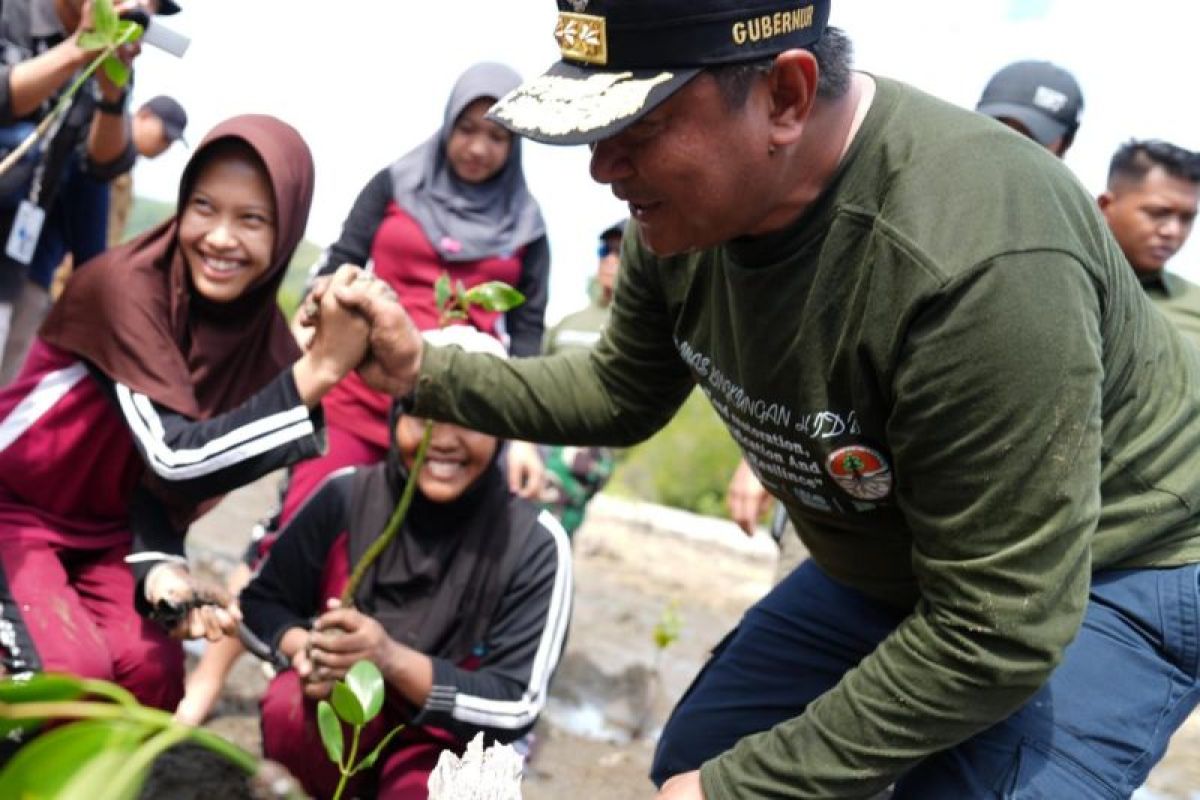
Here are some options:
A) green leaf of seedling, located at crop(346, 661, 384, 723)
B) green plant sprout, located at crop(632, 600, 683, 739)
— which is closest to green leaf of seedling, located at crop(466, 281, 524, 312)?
green leaf of seedling, located at crop(346, 661, 384, 723)

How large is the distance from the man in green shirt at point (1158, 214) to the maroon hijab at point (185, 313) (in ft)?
7.71

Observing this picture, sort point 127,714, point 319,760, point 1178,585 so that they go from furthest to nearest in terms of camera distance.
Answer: point 319,760 < point 1178,585 < point 127,714

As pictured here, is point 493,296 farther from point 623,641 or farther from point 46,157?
point 623,641

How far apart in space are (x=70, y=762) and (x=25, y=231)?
10.1ft

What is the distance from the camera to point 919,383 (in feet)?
5.68

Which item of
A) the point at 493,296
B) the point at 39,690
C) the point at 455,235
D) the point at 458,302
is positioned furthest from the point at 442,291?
the point at 39,690

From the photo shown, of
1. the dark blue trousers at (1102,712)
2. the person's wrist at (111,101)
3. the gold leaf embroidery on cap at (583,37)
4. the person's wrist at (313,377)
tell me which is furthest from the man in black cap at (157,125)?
the dark blue trousers at (1102,712)

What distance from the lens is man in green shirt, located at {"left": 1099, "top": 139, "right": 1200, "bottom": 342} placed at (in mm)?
3926

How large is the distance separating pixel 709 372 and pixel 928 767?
698 millimetres

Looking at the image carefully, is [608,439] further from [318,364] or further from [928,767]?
[928,767]

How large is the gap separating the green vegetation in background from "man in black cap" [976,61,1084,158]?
21.5 feet

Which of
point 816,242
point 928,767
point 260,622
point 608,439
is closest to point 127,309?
point 260,622

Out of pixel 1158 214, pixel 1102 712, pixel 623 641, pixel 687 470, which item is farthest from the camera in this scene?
pixel 687 470

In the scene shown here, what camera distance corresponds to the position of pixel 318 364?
2.61 meters
